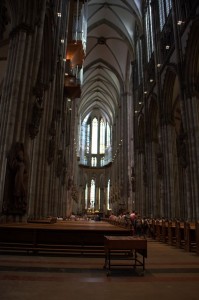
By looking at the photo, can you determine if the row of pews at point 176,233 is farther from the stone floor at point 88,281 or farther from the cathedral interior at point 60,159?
the stone floor at point 88,281

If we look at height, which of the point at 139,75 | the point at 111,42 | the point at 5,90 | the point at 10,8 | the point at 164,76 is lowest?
the point at 5,90

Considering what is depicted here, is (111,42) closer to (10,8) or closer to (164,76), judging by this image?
(164,76)

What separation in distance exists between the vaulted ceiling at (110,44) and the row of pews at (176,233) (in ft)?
73.0

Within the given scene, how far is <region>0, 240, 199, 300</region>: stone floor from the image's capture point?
129 inches

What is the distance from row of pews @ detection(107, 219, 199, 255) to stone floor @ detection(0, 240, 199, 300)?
3083mm

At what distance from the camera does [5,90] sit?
9695 millimetres

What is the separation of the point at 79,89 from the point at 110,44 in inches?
714

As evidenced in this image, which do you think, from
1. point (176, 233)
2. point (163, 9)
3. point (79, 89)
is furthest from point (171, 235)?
point (163, 9)

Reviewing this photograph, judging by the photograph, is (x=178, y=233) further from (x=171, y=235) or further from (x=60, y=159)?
(x=60, y=159)

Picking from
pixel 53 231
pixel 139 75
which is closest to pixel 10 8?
pixel 53 231

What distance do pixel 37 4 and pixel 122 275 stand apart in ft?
35.2

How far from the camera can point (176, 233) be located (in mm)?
9844

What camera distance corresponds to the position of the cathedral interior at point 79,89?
9.45 meters

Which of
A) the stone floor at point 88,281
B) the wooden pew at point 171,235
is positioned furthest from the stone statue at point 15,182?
the wooden pew at point 171,235
